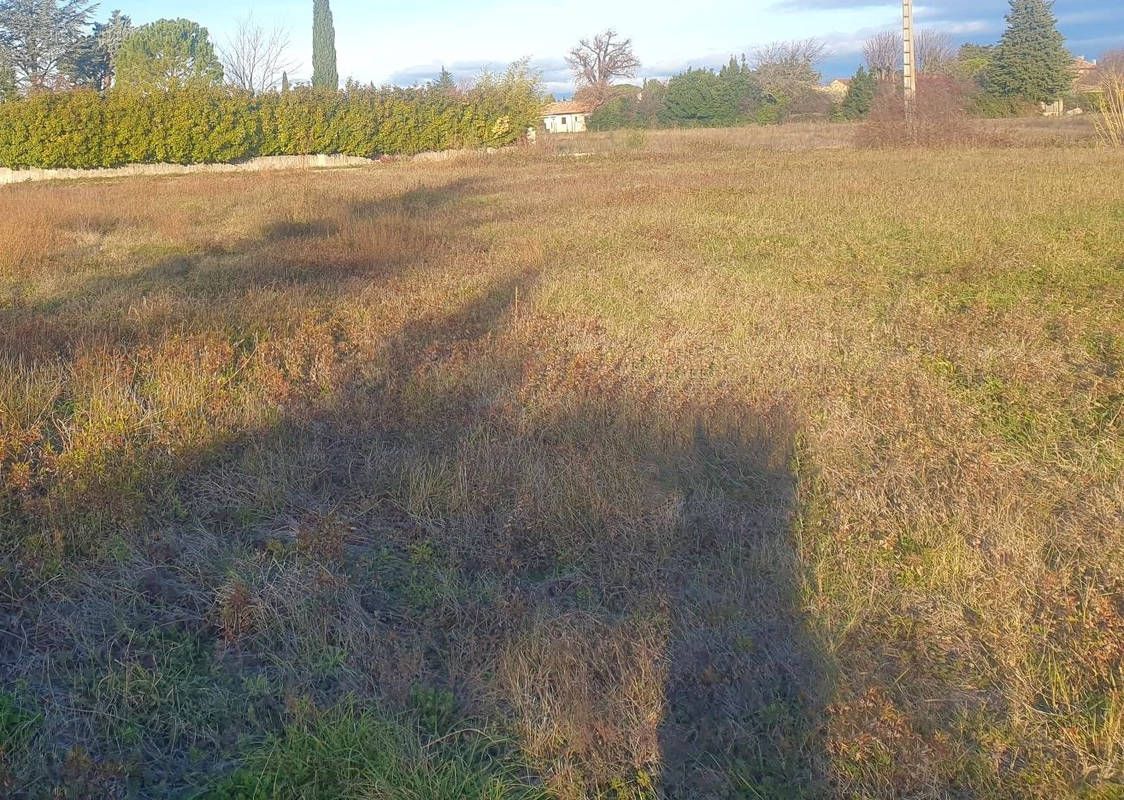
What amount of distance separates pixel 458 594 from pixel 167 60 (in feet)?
147

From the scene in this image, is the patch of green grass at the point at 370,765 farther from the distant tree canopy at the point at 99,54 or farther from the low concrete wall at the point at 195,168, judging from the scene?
the distant tree canopy at the point at 99,54

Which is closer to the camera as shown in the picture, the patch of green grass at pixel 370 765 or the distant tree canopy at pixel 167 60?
the patch of green grass at pixel 370 765

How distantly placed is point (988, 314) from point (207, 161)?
31600 mm

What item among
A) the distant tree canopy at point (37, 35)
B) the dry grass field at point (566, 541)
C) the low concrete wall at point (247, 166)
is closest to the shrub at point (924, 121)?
the low concrete wall at point (247, 166)

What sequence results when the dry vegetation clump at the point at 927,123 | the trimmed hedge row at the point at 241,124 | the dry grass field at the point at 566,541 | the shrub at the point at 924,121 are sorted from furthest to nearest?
the trimmed hedge row at the point at 241,124 < the shrub at the point at 924,121 < the dry vegetation clump at the point at 927,123 < the dry grass field at the point at 566,541

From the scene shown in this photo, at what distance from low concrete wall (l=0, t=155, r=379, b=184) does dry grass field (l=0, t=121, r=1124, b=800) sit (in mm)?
26304

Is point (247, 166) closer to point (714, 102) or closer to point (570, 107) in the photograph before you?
point (714, 102)

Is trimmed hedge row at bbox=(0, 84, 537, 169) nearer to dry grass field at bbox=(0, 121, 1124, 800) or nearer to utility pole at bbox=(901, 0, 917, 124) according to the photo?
utility pole at bbox=(901, 0, 917, 124)

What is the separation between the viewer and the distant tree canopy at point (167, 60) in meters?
39.5

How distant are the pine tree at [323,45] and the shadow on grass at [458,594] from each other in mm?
50841

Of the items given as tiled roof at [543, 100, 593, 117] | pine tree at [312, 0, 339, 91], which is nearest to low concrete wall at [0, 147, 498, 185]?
pine tree at [312, 0, 339, 91]

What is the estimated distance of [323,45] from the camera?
51688mm

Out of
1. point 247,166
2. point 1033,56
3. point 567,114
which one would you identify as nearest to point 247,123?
point 247,166

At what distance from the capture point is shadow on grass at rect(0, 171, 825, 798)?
2.88m
